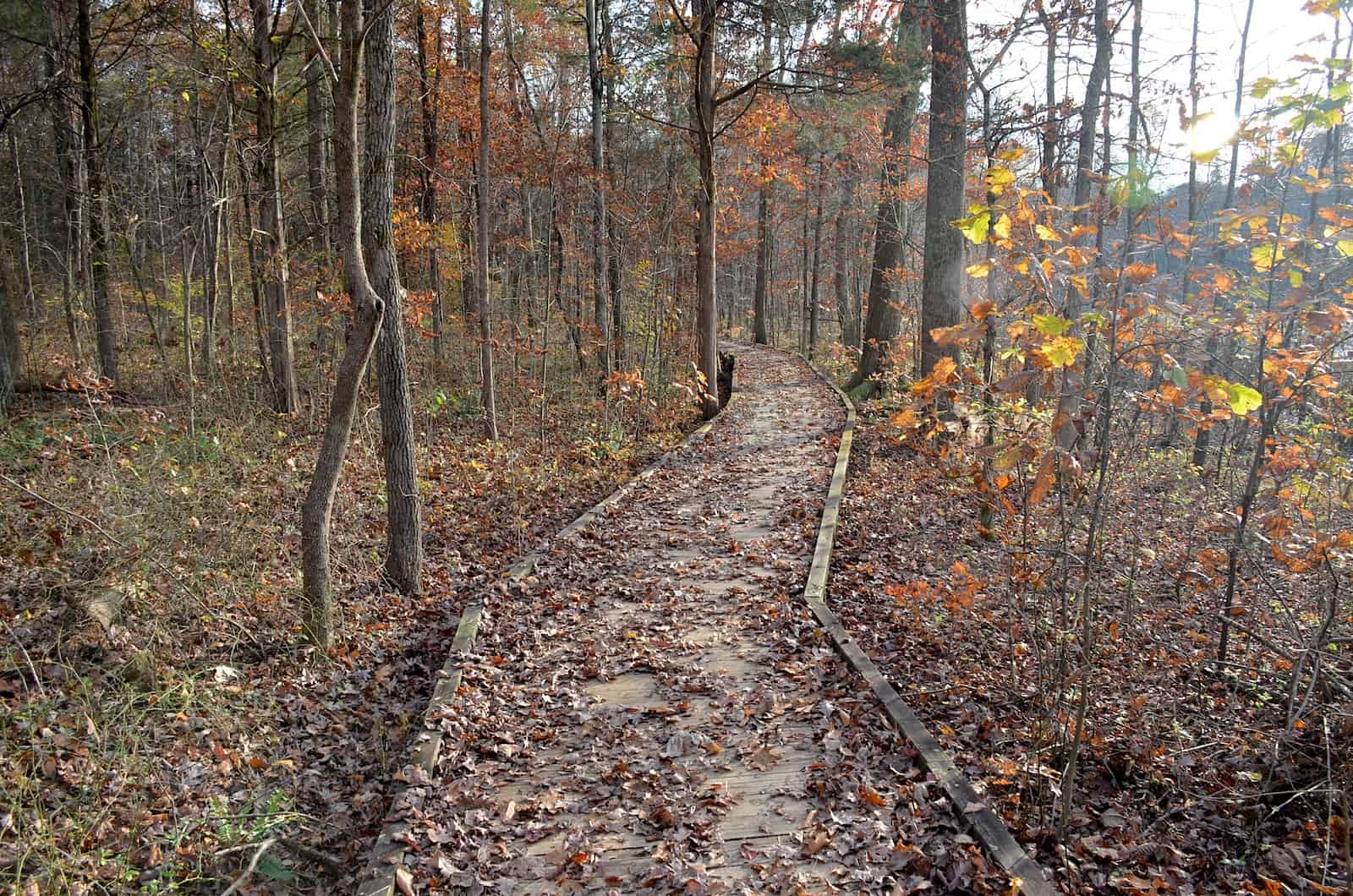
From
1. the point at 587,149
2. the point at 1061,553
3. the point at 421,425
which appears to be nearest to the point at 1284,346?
the point at 1061,553

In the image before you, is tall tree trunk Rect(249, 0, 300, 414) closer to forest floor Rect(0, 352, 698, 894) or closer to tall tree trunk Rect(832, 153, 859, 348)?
forest floor Rect(0, 352, 698, 894)

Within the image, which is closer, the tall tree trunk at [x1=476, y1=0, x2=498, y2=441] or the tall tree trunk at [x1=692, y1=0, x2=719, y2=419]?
the tall tree trunk at [x1=476, y1=0, x2=498, y2=441]

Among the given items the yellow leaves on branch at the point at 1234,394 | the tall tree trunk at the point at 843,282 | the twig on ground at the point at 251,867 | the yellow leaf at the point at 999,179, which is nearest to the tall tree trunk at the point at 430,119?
the twig on ground at the point at 251,867

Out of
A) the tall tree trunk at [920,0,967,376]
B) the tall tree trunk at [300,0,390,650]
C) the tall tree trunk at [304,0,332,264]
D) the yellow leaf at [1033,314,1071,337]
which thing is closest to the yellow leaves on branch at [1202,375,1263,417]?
the yellow leaf at [1033,314,1071,337]

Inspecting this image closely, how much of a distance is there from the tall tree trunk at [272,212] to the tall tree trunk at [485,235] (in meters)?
2.86

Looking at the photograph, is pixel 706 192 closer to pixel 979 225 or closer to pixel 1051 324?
pixel 979 225

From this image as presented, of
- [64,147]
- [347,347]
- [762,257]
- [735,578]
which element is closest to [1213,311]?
[735,578]

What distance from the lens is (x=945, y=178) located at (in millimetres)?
11727

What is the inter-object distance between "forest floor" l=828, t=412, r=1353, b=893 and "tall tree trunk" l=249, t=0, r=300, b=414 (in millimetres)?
9291

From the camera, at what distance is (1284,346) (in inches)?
179

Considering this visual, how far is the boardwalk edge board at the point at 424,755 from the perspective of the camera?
334 centimetres

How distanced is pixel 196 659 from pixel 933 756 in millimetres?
4698

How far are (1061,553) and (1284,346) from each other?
89.1 inches

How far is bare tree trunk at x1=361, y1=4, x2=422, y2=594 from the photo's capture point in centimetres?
621
